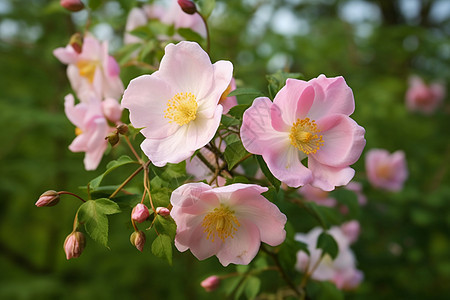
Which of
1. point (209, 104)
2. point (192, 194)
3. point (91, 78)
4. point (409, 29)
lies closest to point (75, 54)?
point (91, 78)

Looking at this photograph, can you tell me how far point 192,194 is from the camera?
2.65ft

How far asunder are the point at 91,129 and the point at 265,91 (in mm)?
1681

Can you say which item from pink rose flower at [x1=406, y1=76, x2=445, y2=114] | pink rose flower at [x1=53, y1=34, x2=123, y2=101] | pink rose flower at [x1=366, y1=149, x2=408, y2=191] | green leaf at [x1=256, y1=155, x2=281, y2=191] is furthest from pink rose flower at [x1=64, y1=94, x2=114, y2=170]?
pink rose flower at [x1=406, y1=76, x2=445, y2=114]

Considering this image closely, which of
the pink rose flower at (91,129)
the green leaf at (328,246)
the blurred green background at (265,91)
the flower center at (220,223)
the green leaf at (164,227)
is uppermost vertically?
the green leaf at (164,227)

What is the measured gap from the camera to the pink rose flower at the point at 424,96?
3893 millimetres

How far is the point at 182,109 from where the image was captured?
36.7 inches

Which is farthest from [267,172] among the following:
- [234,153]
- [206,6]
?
[206,6]

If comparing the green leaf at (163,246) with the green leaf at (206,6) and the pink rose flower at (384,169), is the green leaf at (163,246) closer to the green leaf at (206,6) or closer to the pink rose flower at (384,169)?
the green leaf at (206,6)

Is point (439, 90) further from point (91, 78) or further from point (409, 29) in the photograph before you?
point (91, 78)

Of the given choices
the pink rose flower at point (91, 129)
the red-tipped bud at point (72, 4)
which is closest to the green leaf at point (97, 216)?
the pink rose flower at point (91, 129)

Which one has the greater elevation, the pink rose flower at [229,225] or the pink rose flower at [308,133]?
the pink rose flower at [308,133]

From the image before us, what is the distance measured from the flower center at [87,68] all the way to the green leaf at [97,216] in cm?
65

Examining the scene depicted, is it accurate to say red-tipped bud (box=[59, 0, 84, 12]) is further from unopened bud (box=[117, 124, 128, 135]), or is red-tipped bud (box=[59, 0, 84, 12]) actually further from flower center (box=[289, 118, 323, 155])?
flower center (box=[289, 118, 323, 155])

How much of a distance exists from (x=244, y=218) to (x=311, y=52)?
2.17 m
